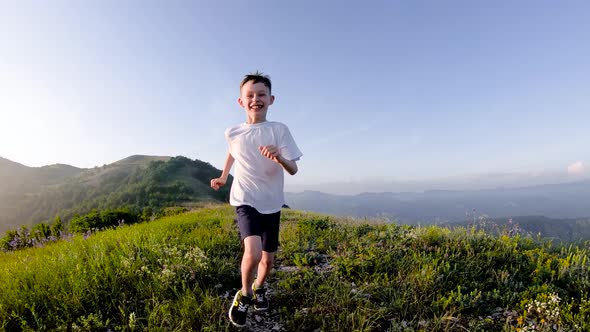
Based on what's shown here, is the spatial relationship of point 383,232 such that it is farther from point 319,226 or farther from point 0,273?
point 0,273

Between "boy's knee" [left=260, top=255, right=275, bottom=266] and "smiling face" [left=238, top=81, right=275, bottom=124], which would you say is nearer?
"smiling face" [left=238, top=81, right=275, bottom=124]

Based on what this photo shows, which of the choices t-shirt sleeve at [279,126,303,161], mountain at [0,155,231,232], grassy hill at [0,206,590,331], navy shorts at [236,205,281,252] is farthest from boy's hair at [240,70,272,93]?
mountain at [0,155,231,232]

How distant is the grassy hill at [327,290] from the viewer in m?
3.42

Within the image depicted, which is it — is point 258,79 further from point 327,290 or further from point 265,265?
point 327,290

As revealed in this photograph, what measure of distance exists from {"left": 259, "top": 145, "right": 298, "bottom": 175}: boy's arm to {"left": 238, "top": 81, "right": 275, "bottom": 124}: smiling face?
775 millimetres

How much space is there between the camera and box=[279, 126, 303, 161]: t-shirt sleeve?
334 cm

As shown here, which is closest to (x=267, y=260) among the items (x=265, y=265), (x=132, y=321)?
(x=265, y=265)

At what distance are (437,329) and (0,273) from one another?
21.2 feet

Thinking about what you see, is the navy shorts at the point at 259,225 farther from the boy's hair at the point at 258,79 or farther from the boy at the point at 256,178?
the boy's hair at the point at 258,79

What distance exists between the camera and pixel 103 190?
9212cm

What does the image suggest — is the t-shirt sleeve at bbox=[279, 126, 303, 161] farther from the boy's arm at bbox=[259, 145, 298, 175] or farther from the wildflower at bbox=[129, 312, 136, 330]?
the wildflower at bbox=[129, 312, 136, 330]

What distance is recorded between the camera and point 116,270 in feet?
14.1

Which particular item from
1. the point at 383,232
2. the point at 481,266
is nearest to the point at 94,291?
the point at 383,232

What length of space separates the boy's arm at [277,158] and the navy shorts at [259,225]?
628mm
